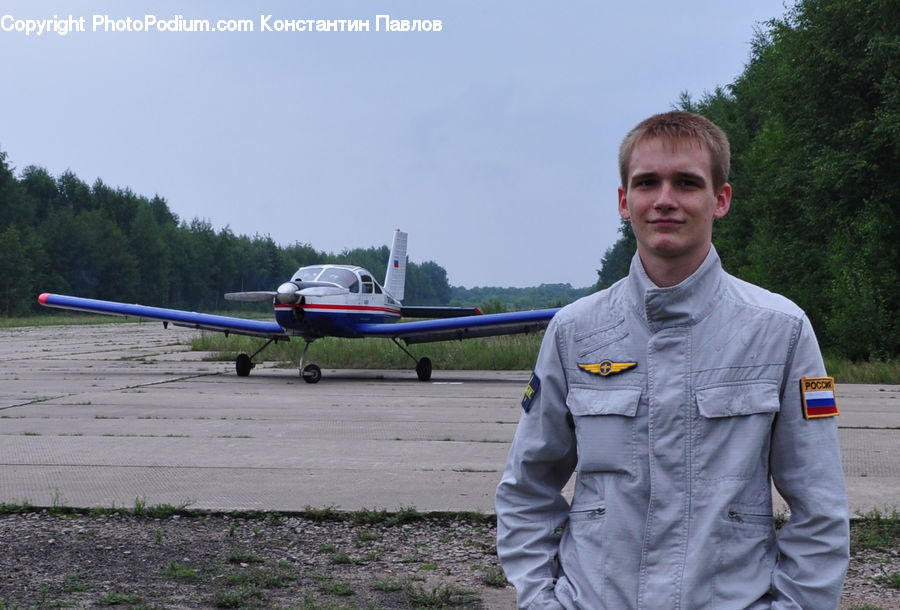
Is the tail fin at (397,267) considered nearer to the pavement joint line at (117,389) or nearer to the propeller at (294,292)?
the propeller at (294,292)

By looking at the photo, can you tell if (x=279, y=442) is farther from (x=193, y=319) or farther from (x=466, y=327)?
(x=193, y=319)

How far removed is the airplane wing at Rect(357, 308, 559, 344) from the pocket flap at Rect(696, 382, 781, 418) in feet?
50.8

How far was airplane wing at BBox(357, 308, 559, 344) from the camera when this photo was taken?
699 inches

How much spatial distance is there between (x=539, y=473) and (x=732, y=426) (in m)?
0.45

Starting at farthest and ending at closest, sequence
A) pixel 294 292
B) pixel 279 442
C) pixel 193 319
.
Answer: pixel 193 319 → pixel 294 292 → pixel 279 442

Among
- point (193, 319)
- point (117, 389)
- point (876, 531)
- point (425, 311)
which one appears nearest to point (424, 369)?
point (425, 311)

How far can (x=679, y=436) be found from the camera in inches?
74.4

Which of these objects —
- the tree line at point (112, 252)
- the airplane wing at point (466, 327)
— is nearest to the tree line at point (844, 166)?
the airplane wing at point (466, 327)

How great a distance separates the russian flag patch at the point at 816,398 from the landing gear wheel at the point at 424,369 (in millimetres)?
15918

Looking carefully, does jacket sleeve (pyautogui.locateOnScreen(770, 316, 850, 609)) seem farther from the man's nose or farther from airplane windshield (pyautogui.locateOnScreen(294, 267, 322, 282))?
airplane windshield (pyautogui.locateOnScreen(294, 267, 322, 282))

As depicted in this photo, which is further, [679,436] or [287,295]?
[287,295]

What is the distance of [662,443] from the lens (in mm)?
1895

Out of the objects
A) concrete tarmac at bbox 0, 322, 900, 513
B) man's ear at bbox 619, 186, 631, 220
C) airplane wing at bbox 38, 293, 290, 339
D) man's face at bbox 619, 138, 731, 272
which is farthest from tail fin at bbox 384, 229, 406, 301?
man's face at bbox 619, 138, 731, 272

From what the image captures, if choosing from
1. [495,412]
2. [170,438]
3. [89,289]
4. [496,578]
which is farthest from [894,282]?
[89,289]
